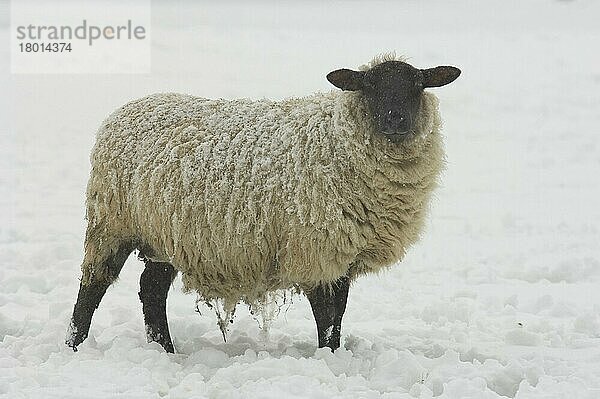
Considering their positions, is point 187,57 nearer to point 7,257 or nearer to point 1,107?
point 1,107

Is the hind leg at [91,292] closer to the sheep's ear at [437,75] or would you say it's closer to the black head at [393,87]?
the black head at [393,87]

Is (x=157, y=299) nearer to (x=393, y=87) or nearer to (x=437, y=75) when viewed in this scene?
(x=393, y=87)

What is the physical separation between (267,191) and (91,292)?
157 centimetres

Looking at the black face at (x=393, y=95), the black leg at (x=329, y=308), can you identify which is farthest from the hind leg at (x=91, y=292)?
the black face at (x=393, y=95)

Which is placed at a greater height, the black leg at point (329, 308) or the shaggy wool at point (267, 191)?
the shaggy wool at point (267, 191)

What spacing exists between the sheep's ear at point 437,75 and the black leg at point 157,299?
2247 millimetres

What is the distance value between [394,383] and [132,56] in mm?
18298

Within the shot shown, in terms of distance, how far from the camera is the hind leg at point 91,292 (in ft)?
19.8

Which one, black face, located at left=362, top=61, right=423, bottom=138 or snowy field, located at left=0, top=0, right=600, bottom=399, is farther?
black face, located at left=362, top=61, right=423, bottom=138

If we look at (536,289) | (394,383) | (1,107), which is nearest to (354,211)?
(394,383)

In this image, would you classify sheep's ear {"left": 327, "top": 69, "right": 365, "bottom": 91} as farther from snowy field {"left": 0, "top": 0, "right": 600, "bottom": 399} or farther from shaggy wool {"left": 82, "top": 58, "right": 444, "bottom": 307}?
snowy field {"left": 0, "top": 0, "right": 600, "bottom": 399}

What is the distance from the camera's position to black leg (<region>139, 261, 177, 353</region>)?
6.05 m

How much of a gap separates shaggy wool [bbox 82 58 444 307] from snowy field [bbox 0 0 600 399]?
23.2 inches

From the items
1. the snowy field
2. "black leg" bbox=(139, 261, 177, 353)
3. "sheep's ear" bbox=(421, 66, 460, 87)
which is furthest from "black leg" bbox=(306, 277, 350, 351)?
"sheep's ear" bbox=(421, 66, 460, 87)
